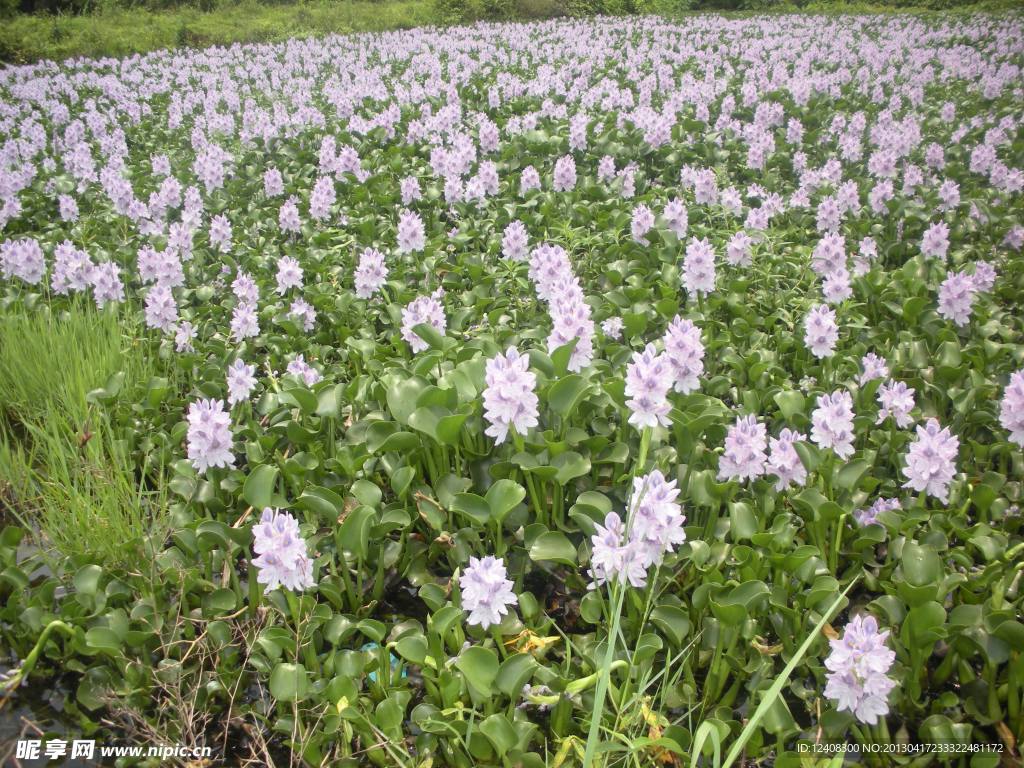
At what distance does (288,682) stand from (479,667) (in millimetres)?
479

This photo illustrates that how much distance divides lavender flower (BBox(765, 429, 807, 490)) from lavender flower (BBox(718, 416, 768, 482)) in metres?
0.04

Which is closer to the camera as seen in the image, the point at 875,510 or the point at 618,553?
the point at 618,553

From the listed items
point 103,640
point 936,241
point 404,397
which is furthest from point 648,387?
point 936,241

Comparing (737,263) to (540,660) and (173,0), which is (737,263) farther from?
(173,0)

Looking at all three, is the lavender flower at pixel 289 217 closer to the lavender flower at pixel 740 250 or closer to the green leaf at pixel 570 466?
the lavender flower at pixel 740 250

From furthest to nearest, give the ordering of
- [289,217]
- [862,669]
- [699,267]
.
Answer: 1. [289,217]
2. [699,267]
3. [862,669]

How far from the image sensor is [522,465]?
7.57ft

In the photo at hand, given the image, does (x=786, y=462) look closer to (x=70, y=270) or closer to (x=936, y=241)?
(x=936, y=241)

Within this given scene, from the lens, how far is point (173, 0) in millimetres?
20109

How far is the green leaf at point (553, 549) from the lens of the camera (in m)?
2.11

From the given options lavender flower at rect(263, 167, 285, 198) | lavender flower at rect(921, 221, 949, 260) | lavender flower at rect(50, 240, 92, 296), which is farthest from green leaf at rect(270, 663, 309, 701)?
lavender flower at rect(263, 167, 285, 198)

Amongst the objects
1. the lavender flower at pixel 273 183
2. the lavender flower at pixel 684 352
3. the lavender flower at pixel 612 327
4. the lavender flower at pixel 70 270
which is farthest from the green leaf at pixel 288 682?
the lavender flower at pixel 273 183

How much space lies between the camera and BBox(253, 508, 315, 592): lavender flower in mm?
1870

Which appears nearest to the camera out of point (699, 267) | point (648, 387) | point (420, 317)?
point (648, 387)
